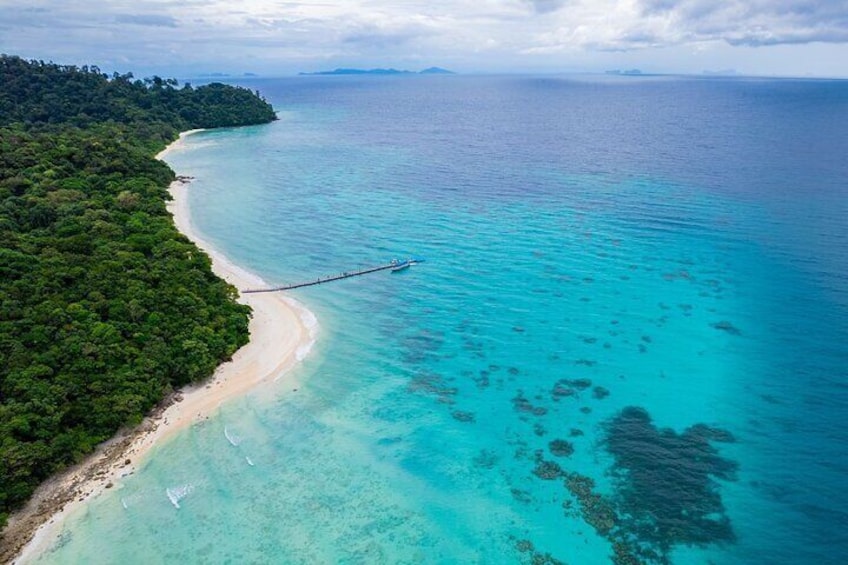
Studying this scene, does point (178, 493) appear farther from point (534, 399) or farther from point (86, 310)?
point (534, 399)

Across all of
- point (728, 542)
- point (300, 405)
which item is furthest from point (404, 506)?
point (728, 542)

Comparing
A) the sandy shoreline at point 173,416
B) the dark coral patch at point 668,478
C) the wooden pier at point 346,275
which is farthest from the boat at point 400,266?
the dark coral patch at point 668,478

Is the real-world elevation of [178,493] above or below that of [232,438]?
below

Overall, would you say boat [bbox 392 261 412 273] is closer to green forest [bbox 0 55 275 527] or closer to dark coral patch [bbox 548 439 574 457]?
green forest [bbox 0 55 275 527]

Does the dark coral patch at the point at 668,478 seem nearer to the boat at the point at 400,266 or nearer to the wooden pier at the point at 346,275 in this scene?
Result: the boat at the point at 400,266

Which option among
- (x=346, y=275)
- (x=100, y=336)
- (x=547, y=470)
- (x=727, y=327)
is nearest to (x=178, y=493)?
(x=100, y=336)

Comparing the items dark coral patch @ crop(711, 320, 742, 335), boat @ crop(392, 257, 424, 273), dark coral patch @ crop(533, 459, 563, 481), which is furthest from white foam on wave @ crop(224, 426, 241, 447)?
dark coral patch @ crop(711, 320, 742, 335)
